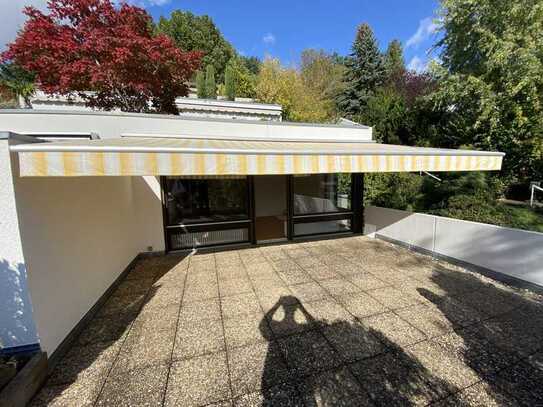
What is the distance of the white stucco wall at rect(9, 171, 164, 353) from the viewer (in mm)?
4219

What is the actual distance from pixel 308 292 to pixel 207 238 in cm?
562

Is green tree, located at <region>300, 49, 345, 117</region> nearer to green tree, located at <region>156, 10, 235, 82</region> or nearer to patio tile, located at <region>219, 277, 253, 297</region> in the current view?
green tree, located at <region>156, 10, 235, 82</region>

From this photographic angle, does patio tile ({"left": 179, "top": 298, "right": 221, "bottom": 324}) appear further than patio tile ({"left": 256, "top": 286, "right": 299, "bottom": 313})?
No

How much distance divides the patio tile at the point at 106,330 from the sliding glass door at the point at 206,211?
4.62 m

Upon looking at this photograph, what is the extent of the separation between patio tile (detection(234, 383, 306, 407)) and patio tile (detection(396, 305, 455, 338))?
129 inches

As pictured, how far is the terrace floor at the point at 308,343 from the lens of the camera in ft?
12.6

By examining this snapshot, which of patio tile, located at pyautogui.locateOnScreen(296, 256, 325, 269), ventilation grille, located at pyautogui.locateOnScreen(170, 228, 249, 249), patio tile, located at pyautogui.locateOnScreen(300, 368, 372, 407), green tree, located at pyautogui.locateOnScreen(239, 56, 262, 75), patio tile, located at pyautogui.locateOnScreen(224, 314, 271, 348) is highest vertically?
green tree, located at pyautogui.locateOnScreen(239, 56, 262, 75)

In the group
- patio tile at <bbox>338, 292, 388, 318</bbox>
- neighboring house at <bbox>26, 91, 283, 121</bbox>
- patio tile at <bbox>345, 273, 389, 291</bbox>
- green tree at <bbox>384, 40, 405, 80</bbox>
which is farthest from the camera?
green tree at <bbox>384, 40, 405, 80</bbox>

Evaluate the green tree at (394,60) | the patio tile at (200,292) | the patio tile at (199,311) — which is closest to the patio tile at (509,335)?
the patio tile at (199,311)

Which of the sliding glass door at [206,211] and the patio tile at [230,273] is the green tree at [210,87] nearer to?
the sliding glass door at [206,211]

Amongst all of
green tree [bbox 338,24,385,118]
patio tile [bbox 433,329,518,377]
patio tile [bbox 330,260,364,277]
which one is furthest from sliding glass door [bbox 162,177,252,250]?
green tree [bbox 338,24,385,118]

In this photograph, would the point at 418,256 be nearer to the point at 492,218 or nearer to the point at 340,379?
the point at 492,218

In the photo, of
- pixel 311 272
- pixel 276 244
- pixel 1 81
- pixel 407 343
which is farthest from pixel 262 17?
pixel 407 343

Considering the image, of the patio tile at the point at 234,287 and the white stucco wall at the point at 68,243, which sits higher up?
the white stucco wall at the point at 68,243
